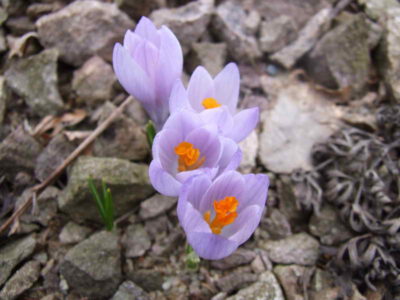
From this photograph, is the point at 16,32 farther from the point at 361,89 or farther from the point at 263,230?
the point at 361,89

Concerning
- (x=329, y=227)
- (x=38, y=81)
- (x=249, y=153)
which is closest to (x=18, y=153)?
(x=38, y=81)

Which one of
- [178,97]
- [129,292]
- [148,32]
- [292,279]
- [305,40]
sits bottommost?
[292,279]

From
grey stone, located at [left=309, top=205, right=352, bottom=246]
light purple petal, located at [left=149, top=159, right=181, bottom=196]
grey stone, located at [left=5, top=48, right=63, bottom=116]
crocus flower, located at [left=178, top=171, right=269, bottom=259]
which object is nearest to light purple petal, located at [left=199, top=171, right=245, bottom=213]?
crocus flower, located at [left=178, top=171, right=269, bottom=259]

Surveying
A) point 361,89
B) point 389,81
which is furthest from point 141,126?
point 389,81

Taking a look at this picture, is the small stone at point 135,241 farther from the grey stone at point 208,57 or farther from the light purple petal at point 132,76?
the grey stone at point 208,57

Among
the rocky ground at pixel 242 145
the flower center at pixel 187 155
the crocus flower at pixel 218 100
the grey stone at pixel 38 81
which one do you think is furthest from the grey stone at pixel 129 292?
the grey stone at pixel 38 81

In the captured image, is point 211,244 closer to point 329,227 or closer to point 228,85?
A: point 228,85
